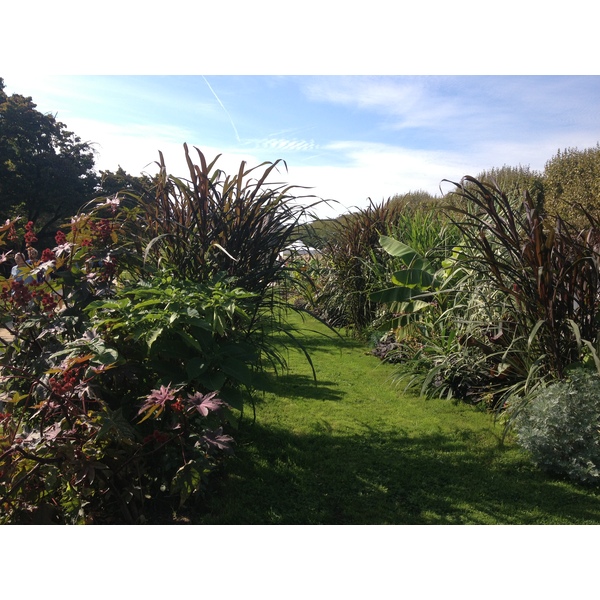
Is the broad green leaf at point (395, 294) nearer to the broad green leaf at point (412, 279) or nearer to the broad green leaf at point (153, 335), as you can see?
the broad green leaf at point (412, 279)

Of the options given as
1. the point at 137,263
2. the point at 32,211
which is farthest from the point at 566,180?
the point at 32,211

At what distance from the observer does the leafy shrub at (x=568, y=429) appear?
344 cm

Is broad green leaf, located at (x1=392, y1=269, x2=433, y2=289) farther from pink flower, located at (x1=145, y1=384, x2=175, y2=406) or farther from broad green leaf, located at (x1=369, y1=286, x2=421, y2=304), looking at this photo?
pink flower, located at (x1=145, y1=384, x2=175, y2=406)

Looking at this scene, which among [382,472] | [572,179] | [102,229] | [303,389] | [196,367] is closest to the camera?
[196,367]

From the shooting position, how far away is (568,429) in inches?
136

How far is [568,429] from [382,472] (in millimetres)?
1340

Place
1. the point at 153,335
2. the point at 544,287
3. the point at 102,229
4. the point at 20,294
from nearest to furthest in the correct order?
1. the point at 153,335
2. the point at 20,294
3. the point at 102,229
4. the point at 544,287

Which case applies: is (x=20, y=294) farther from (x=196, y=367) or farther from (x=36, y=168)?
(x=36, y=168)

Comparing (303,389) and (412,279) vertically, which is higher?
(412,279)

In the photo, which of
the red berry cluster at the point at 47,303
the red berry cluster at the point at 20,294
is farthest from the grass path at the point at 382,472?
the red berry cluster at the point at 20,294

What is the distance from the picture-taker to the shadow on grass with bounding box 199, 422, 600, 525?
118 inches

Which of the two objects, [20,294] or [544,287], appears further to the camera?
[544,287]

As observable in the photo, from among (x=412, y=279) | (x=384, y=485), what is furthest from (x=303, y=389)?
(x=384, y=485)

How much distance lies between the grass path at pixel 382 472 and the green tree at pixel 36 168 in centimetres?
1983
